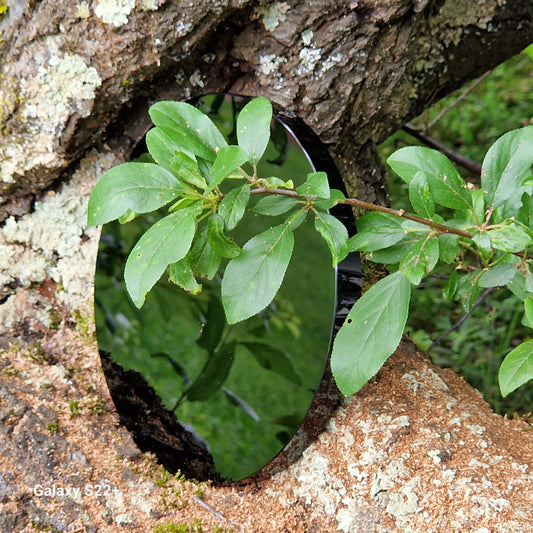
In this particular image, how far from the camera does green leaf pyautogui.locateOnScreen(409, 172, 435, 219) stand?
38.3 inches

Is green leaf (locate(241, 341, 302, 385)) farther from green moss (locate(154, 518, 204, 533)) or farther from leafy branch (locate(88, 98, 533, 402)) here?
green moss (locate(154, 518, 204, 533))

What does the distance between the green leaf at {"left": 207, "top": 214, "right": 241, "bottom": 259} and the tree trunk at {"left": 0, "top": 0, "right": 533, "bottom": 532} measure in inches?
18.8

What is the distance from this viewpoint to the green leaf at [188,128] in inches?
39.3

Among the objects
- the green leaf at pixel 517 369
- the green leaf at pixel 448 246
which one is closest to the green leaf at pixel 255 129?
the green leaf at pixel 448 246

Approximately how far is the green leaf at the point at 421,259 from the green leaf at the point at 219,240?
0.28 meters

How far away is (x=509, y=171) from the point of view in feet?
3.28

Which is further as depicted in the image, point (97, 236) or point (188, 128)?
point (97, 236)

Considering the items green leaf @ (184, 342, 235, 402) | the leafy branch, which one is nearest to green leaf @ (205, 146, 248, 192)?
the leafy branch

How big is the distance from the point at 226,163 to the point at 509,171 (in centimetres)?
48

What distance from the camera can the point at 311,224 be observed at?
1196mm

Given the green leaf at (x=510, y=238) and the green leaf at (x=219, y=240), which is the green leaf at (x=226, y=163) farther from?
the green leaf at (x=510, y=238)

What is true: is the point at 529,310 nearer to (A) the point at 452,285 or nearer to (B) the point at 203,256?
(A) the point at 452,285

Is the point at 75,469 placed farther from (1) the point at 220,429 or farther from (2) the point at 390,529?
(2) the point at 390,529

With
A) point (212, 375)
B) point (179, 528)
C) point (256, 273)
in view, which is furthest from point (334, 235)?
point (179, 528)
